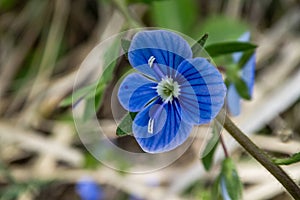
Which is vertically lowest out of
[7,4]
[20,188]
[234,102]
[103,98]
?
[234,102]

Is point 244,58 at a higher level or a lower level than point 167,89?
higher

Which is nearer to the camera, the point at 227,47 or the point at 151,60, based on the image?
the point at 151,60

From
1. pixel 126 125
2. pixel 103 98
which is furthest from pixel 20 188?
pixel 126 125

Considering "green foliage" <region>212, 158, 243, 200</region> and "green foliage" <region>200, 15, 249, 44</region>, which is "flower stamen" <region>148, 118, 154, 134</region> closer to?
"green foliage" <region>212, 158, 243, 200</region>

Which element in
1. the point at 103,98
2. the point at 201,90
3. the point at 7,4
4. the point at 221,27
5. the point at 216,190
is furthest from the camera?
the point at 7,4

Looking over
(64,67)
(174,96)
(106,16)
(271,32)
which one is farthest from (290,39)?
(174,96)

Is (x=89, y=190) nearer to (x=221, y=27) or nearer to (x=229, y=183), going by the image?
(x=221, y=27)

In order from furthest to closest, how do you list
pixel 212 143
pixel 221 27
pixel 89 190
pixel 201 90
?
pixel 221 27
pixel 89 190
pixel 212 143
pixel 201 90
